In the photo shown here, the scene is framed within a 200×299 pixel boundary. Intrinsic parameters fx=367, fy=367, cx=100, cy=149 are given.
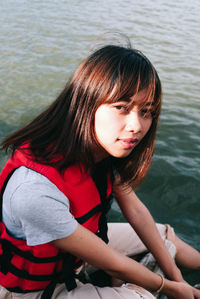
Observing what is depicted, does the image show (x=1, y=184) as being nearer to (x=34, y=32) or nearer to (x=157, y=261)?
(x=157, y=261)

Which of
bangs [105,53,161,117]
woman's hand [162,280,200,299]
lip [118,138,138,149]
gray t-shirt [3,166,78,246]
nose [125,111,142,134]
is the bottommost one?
woman's hand [162,280,200,299]

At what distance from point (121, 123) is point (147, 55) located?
264 inches

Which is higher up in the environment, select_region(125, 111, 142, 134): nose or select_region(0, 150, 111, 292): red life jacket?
select_region(125, 111, 142, 134): nose

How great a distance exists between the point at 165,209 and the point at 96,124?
7.06ft

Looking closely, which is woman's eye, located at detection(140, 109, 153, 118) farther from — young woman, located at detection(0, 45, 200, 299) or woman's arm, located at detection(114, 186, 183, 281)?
woman's arm, located at detection(114, 186, 183, 281)

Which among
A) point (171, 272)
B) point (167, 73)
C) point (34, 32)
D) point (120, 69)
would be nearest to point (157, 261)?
point (171, 272)

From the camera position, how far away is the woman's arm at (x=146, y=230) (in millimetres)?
2400

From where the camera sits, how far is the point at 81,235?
174 cm

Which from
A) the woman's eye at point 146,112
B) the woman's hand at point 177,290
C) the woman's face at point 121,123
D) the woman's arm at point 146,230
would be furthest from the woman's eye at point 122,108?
the woman's hand at point 177,290

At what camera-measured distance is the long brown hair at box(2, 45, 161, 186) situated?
66.8 inches

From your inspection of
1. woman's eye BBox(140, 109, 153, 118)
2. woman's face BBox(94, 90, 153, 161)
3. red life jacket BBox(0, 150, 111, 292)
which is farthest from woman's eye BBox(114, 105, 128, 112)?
red life jacket BBox(0, 150, 111, 292)

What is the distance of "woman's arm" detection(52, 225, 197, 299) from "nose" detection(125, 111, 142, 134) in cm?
53

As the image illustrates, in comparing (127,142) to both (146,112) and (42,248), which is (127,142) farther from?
(42,248)

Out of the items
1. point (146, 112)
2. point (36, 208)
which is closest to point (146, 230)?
point (146, 112)
